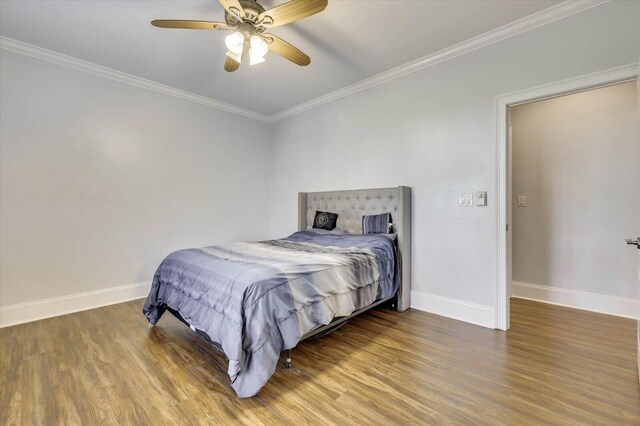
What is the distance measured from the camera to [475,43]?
2.70 metres

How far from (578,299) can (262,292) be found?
344 centimetres

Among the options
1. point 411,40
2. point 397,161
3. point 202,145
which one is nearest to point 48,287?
point 202,145

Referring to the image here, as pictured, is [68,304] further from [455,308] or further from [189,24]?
[455,308]

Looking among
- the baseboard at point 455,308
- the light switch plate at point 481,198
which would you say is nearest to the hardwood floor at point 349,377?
the baseboard at point 455,308

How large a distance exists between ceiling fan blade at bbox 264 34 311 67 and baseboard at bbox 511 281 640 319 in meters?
3.55

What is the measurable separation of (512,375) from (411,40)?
9.34 ft

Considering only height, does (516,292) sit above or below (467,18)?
below

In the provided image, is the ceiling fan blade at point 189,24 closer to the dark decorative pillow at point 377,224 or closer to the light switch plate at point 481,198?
the dark decorative pillow at point 377,224

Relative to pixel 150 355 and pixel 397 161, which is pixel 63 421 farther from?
pixel 397 161

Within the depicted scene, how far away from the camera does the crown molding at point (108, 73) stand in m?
2.76

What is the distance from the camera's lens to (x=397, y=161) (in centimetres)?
332

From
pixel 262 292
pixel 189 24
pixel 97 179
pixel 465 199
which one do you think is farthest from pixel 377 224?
pixel 97 179

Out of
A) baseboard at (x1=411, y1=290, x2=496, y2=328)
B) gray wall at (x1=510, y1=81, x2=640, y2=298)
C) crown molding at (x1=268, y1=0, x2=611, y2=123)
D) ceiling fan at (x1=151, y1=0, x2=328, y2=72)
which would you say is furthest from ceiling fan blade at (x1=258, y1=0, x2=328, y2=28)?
gray wall at (x1=510, y1=81, x2=640, y2=298)

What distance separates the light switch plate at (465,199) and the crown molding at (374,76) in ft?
4.61
